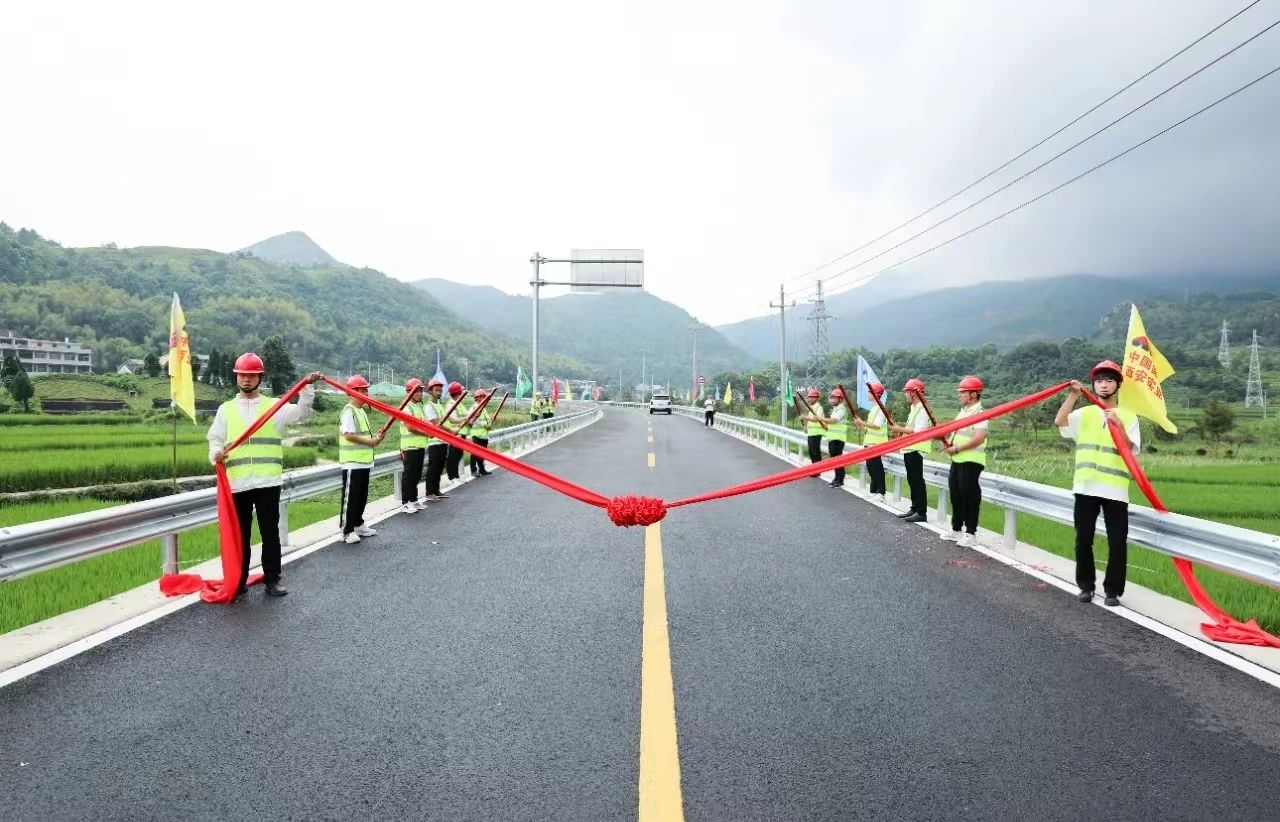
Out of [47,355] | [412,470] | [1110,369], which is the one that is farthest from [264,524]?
[47,355]

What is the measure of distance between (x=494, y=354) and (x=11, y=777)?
191 metres

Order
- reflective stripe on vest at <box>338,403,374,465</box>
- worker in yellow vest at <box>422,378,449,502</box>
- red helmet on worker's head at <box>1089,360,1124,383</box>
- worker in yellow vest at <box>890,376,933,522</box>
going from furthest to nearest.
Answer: worker in yellow vest at <box>422,378,449,502</box>, worker in yellow vest at <box>890,376,933,522</box>, reflective stripe on vest at <box>338,403,374,465</box>, red helmet on worker's head at <box>1089,360,1124,383</box>

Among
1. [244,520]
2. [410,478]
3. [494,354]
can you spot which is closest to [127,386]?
[410,478]

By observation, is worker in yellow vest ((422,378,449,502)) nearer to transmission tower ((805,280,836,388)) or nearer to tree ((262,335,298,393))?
transmission tower ((805,280,836,388))

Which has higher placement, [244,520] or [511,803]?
[244,520]

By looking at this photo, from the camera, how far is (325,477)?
968 cm

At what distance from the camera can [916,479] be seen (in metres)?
10.8

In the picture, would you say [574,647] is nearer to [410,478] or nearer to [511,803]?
[511,803]

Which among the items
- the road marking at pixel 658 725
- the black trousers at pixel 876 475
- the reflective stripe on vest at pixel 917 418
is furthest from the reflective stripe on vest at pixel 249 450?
the black trousers at pixel 876 475

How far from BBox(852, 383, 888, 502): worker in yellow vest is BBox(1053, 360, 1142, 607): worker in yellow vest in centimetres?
535

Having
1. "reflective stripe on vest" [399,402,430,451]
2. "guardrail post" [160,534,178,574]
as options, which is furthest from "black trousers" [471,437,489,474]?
"guardrail post" [160,534,178,574]

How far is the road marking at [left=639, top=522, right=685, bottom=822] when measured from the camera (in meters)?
3.06

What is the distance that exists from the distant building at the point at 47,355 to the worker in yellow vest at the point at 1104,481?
411ft

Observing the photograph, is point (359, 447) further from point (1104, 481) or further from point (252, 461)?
point (1104, 481)
